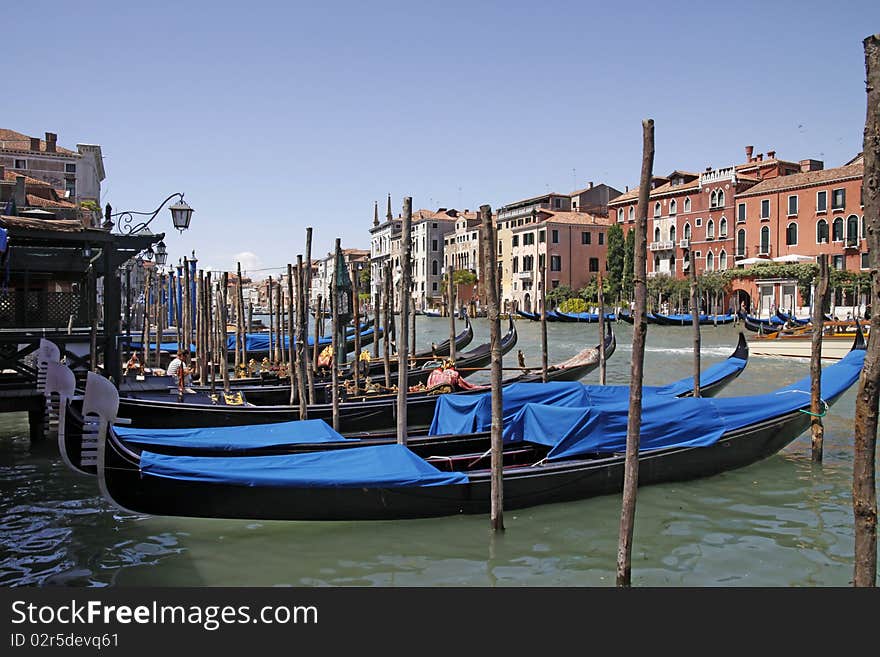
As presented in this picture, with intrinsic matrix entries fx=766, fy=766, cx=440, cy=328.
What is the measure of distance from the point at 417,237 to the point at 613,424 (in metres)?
Result: 50.8

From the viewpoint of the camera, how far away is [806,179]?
97.1 ft

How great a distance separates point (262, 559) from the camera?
455 centimetres

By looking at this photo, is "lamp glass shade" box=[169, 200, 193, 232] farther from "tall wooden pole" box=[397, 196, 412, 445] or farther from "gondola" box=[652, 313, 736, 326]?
"gondola" box=[652, 313, 736, 326]

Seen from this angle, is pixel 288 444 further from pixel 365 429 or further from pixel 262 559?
pixel 365 429

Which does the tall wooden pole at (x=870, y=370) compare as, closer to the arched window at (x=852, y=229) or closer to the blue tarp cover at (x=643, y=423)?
the blue tarp cover at (x=643, y=423)

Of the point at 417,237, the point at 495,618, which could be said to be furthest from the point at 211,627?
the point at 417,237

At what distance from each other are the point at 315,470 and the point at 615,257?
34740mm

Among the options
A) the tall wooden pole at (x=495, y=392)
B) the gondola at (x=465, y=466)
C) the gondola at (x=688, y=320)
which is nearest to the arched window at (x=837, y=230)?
the gondola at (x=688, y=320)

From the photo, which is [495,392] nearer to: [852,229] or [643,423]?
[643,423]

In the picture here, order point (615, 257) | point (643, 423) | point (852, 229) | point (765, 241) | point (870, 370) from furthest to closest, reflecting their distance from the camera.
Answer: point (615, 257)
point (765, 241)
point (852, 229)
point (643, 423)
point (870, 370)

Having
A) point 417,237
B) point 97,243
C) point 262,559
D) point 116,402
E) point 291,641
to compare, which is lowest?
point 262,559

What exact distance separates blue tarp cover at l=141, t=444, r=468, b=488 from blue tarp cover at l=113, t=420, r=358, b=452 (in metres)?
0.73

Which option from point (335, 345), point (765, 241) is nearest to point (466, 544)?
point (335, 345)

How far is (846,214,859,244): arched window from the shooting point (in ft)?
90.3
